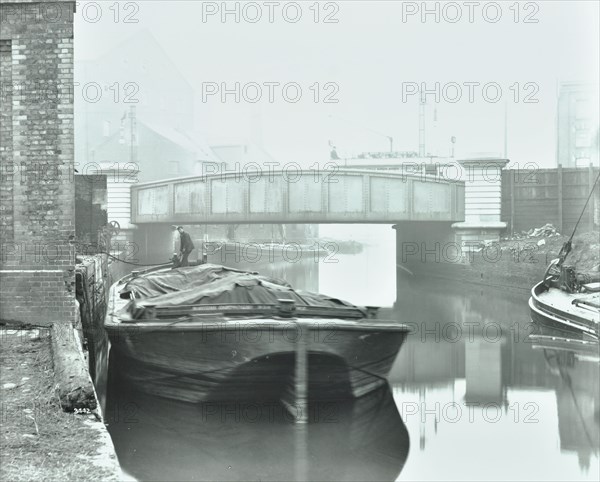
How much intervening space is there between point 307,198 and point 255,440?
62.3 ft

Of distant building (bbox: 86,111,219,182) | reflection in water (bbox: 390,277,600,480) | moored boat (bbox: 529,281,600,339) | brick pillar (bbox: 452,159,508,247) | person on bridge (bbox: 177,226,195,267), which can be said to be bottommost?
reflection in water (bbox: 390,277,600,480)

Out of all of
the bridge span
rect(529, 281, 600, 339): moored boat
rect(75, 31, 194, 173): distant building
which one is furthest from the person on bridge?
rect(75, 31, 194, 173): distant building

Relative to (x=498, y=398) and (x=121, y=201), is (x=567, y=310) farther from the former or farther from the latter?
(x=121, y=201)

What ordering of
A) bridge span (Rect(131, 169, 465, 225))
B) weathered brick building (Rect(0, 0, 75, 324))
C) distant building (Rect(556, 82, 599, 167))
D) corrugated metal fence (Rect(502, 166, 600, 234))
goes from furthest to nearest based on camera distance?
distant building (Rect(556, 82, 599, 167)) → corrugated metal fence (Rect(502, 166, 600, 234)) → bridge span (Rect(131, 169, 465, 225)) → weathered brick building (Rect(0, 0, 75, 324))

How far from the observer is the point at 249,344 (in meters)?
9.20

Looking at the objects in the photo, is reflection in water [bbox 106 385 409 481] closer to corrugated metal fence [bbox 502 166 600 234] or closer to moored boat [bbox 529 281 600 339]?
moored boat [bbox 529 281 600 339]

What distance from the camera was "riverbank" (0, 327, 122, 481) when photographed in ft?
16.3

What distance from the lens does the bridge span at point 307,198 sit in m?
27.1

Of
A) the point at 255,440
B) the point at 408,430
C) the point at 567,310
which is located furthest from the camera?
the point at 567,310

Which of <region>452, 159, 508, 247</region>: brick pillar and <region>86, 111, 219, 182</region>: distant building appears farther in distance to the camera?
<region>86, 111, 219, 182</region>: distant building

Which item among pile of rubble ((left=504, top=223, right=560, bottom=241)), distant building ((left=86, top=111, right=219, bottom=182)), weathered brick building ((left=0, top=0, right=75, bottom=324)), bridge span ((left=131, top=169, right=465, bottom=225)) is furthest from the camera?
distant building ((left=86, top=111, right=219, bottom=182))

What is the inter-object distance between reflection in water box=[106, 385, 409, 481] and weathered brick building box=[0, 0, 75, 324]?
2.19 metres

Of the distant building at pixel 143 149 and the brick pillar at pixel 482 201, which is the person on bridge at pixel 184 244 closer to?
the brick pillar at pixel 482 201

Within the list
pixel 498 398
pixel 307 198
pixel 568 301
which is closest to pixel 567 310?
pixel 568 301
